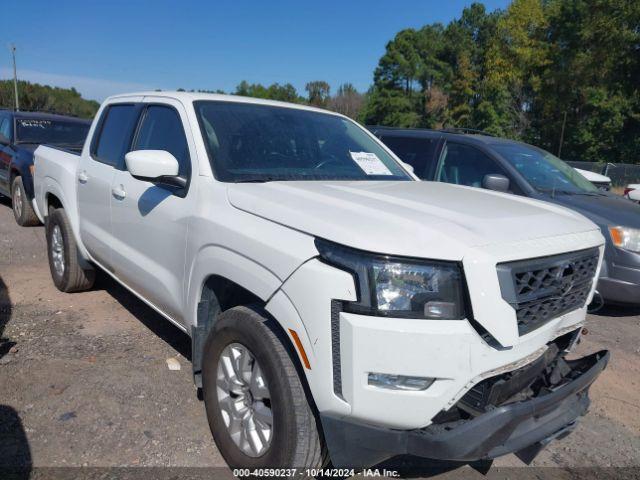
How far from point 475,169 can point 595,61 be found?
3201 cm

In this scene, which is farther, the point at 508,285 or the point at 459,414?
the point at 459,414

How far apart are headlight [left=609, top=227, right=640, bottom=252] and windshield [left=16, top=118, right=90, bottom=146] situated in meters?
7.75

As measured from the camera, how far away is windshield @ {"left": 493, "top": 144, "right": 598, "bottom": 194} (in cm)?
581

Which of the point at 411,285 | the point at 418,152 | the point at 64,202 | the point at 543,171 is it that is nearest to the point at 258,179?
the point at 411,285

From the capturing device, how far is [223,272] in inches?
102

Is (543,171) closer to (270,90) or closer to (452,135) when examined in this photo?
(452,135)

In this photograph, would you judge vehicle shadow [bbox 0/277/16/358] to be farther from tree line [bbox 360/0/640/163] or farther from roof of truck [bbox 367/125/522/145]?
tree line [bbox 360/0/640/163]

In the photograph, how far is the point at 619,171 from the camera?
59.5 ft

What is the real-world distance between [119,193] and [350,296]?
2362 millimetres

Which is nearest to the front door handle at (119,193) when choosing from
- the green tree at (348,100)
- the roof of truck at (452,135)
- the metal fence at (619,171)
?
the roof of truck at (452,135)

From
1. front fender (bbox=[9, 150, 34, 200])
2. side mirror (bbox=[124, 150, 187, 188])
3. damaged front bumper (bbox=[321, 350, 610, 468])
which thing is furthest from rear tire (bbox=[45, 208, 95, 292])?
damaged front bumper (bbox=[321, 350, 610, 468])

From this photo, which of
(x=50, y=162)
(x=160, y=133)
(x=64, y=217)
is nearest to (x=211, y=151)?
(x=160, y=133)

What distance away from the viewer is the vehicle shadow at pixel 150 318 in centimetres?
426

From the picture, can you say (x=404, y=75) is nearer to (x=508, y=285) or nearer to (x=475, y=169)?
(x=475, y=169)
